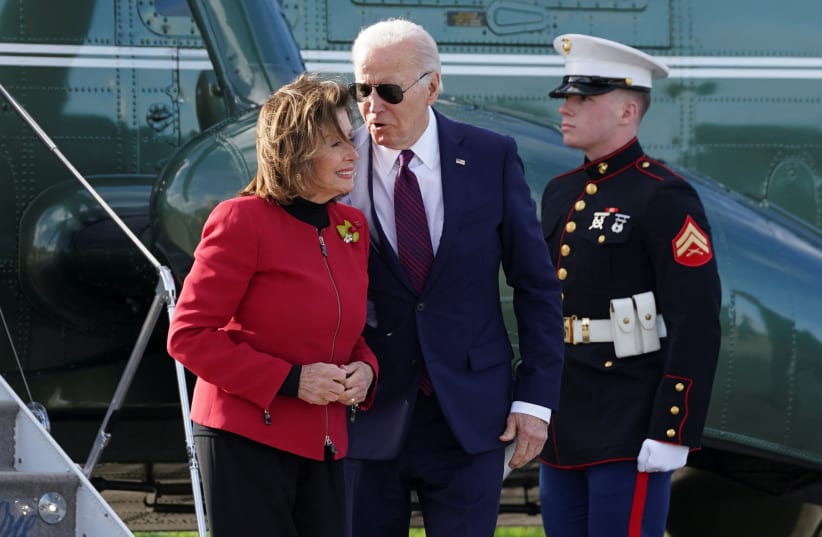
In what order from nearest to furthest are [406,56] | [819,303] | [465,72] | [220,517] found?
[220,517] → [406,56] → [819,303] → [465,72]

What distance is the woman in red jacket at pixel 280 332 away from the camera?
2625 mm

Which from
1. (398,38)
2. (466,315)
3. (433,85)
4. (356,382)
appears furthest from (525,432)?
(398,38)

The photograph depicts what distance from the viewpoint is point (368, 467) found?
303 cm

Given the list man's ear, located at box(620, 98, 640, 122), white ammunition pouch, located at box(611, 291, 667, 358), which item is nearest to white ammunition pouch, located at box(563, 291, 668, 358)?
white ammunition pouch, located at box(611, 291, 667, 358)

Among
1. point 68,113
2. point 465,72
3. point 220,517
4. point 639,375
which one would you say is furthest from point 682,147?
point 220,517

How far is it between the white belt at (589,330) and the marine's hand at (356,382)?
1025mm

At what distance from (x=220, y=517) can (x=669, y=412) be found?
1.40 m

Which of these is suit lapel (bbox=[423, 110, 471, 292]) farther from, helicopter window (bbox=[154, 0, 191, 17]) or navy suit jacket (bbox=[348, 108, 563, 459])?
helicopter window (bbox=[154, 0, 191, 17])

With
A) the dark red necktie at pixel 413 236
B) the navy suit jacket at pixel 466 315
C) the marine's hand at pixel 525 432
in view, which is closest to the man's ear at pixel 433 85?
the navy suit jacket at pixel 466 315

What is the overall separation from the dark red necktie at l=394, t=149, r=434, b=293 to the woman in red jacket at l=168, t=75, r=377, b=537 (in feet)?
0.72

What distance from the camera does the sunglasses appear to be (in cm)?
293

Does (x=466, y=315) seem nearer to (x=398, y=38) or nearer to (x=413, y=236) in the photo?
(x=413, y=236)

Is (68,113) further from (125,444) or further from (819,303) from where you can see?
(819,303)

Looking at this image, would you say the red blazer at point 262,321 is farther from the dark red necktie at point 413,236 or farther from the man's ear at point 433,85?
the man's ear at point 433,85
